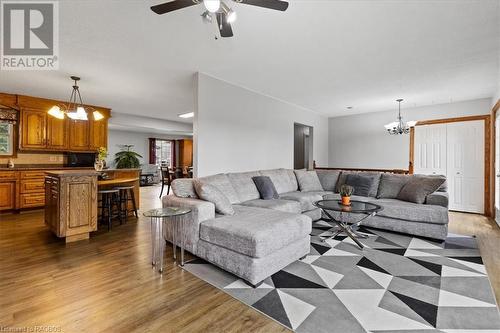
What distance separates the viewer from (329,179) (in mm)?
5238

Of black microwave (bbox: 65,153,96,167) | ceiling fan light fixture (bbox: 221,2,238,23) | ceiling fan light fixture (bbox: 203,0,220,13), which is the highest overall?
ceiling fan light fixture (bbox: 221,2,238,23)

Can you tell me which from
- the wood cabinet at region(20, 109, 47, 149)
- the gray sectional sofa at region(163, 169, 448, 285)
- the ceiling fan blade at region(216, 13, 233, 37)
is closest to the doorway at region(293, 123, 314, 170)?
the gray sectional sofa at region(163, 169, 448, 285)

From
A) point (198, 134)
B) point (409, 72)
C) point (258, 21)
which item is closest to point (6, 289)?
point (198, 134)

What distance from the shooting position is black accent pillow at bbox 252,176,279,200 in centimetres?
397

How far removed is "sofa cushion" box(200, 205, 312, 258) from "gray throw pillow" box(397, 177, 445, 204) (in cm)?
227

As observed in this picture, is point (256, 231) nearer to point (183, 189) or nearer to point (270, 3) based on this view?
point (183, 189)

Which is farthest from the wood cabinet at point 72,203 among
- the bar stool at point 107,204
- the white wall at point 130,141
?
the white wall at point 130,141

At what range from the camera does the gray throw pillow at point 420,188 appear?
3744mm

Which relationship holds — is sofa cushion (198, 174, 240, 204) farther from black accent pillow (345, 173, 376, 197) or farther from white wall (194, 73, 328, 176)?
black accent pillow (345, 173, 376, 197)

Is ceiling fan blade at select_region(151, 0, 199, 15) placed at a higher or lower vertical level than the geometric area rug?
higher

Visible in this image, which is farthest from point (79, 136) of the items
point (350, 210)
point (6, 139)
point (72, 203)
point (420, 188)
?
point (420, 188)

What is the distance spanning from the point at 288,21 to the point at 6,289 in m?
3.50

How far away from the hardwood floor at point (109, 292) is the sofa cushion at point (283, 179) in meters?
2.34

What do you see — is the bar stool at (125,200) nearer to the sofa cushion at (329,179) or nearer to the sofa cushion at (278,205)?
the sofa cushion at (278,205)
